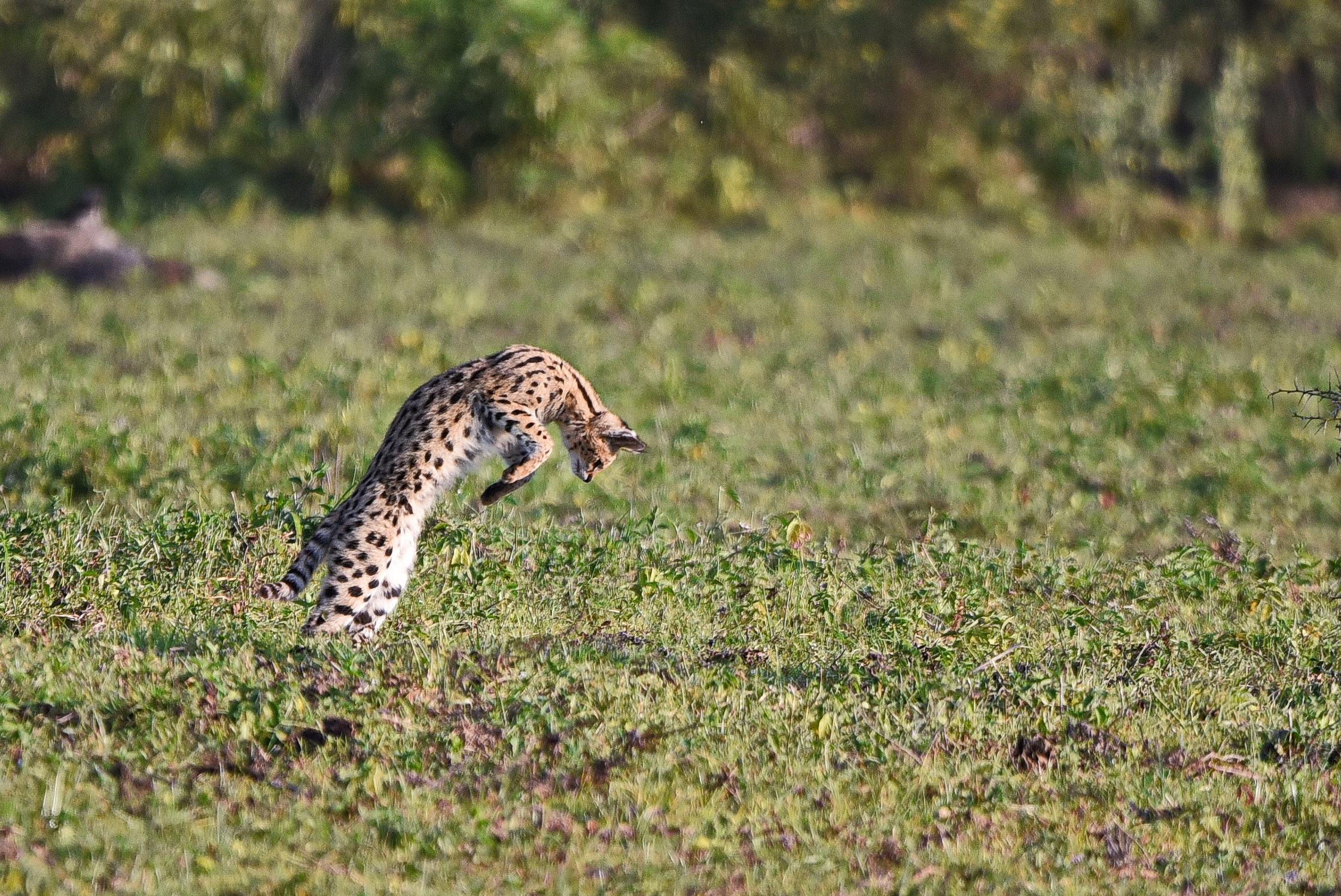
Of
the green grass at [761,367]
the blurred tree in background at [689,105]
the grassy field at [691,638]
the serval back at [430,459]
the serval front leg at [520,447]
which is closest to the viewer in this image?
the grassy field at [691,638]

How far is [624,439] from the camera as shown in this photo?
28.5ft

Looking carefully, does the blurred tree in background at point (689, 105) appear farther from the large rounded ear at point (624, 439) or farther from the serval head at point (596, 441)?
the large rounded ear at point (624, 439)

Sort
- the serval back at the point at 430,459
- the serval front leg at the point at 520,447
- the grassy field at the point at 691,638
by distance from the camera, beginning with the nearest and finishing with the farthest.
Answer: the grassy field at the point at 691,638, the serval back at the point at 430,459, the serval front leg at the point at 520,447

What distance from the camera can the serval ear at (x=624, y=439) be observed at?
866 centimetres

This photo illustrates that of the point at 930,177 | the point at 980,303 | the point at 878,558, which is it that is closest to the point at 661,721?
the point at 878,558

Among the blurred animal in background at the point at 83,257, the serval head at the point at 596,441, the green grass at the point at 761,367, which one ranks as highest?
the serval head at the point at 596,441

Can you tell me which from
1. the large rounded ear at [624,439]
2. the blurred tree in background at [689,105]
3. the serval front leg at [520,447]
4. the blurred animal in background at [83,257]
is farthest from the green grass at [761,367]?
the serval front leg at [520,447]

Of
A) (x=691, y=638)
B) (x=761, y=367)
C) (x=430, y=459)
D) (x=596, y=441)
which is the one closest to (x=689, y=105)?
(x=761, y=367)

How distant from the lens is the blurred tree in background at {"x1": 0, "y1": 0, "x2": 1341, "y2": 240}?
20625 millimetres

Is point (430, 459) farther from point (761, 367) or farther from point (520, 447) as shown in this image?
point (761, 367)

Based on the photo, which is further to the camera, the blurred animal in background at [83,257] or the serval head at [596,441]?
the blurred animal in background at [83,257]

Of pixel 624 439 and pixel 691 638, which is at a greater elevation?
pixel 624 439

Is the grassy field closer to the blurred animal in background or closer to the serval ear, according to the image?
the serval ear

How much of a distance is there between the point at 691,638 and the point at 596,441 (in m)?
1.44
